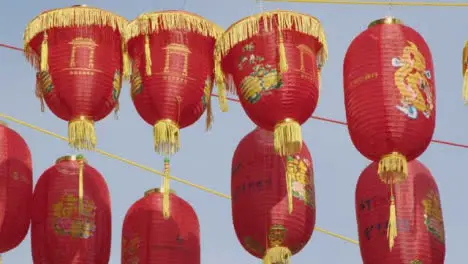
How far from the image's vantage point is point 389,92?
10.1 metres

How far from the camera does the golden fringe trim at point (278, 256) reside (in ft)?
34.4

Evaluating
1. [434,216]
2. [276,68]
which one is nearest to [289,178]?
[276,68]

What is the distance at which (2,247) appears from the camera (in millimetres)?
11203

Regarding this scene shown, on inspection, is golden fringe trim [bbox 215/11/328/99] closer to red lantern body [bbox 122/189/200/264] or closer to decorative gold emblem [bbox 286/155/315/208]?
decorative gold emblem [bbox 286/155/315/208]

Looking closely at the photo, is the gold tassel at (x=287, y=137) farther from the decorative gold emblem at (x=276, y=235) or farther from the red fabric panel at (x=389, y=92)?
the decorative gold emblem at (x=276, y=235)

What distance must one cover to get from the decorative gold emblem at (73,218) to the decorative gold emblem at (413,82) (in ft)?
8.03

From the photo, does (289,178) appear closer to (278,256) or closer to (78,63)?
(278,256)

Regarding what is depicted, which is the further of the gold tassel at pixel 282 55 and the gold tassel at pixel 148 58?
the gold tassel at pixel 148 58

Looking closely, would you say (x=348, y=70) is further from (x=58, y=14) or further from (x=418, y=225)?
(x=58, y=14)

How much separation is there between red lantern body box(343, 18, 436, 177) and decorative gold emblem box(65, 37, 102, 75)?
5.49 feet

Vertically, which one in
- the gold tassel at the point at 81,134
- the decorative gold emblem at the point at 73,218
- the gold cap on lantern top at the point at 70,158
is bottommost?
the decorative gold emblem at the point at 73,218

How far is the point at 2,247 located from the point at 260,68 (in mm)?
2268

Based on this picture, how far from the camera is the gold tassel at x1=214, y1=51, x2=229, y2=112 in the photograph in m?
10.8

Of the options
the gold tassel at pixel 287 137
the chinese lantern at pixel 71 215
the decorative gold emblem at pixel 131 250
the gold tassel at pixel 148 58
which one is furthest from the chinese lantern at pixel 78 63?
the gold tassel at pixel 287 137
